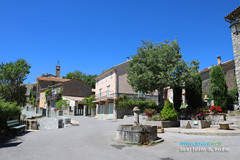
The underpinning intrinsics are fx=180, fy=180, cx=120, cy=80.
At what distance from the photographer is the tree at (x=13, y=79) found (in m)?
21.8

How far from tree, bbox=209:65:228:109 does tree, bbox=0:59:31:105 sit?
2200 cm

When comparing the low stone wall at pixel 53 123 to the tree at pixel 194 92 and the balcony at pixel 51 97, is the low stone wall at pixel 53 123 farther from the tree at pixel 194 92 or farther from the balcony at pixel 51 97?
the balcony at pixel 51 97

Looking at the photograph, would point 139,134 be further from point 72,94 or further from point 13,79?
point 72,94

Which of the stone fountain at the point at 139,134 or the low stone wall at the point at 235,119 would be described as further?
the low stone wall at the point at 235,119

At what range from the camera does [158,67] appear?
1920cm

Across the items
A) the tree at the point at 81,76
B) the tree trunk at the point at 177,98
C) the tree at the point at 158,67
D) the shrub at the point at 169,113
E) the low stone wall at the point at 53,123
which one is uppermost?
the tree at the point at 81,76

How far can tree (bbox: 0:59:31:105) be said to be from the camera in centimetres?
2175

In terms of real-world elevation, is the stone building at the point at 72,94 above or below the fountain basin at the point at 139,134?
above

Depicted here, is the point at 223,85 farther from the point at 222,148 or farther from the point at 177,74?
the point at 222,148

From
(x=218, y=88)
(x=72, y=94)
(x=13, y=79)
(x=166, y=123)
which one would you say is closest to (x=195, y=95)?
(x=218, y=88)

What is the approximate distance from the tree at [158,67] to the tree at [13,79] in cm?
1406

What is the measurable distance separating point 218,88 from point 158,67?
613 centimetres

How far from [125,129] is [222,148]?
4.02 meters

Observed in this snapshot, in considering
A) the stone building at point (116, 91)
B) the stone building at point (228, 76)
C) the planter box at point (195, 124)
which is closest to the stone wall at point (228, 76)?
the stone building at point (228, 76)
